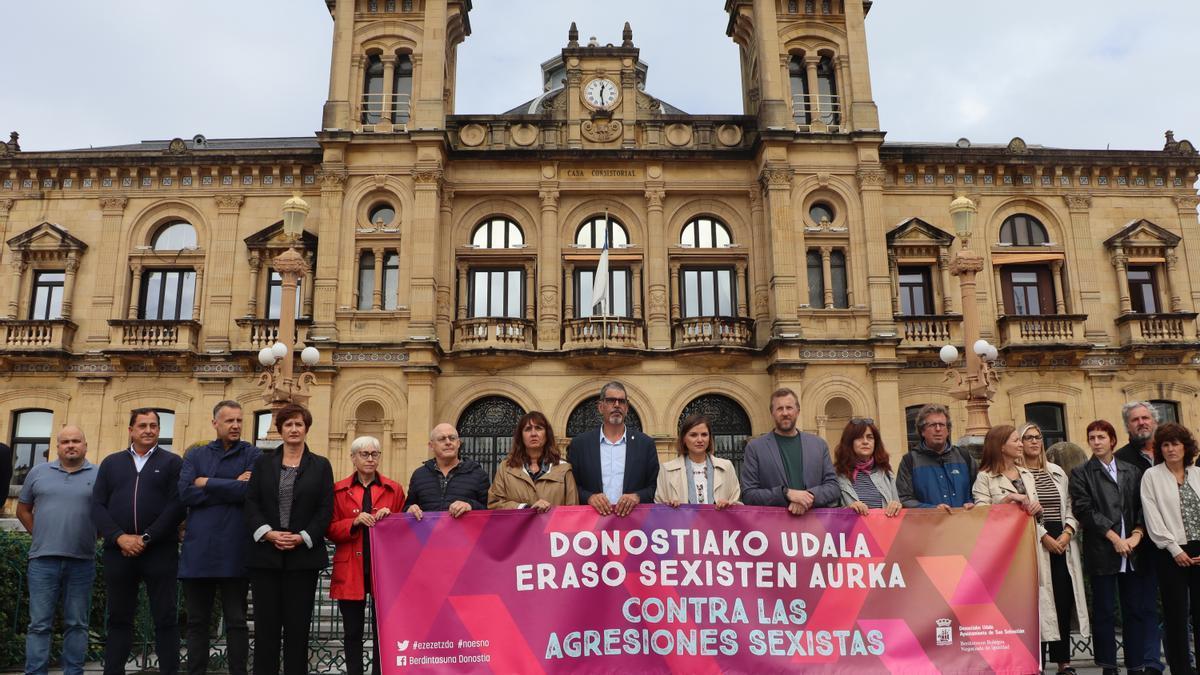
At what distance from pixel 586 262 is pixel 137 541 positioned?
19.6 m

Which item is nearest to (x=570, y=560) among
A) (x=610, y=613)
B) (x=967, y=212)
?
(x=610, y=613)

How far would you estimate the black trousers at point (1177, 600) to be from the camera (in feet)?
26.9

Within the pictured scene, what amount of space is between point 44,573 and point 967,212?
58.7 ft

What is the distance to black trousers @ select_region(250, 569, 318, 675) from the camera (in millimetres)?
7547

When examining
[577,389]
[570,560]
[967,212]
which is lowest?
[570,560]

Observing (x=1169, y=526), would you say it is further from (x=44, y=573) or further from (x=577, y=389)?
(x=577, y=389)

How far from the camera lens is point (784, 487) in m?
8.27

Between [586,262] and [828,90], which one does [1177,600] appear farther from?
[828,90]

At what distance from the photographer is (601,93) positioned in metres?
27.5

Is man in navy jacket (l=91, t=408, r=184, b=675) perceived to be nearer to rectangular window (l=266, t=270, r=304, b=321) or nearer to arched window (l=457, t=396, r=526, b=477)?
arched window (l=457, t=396, r=526, b=477)

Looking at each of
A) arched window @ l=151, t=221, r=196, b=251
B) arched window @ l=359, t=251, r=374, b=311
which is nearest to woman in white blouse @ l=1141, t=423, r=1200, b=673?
arched window @ l=359, t=251, r=374, b=311

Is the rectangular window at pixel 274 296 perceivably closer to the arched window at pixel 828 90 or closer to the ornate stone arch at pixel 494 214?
the ornate stone arch at pixel 494 214

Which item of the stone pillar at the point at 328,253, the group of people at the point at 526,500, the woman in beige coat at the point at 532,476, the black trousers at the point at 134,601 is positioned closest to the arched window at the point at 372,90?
the stone pillar at the point at 328,253

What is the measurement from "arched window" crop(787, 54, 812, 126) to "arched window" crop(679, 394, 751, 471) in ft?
32.3
